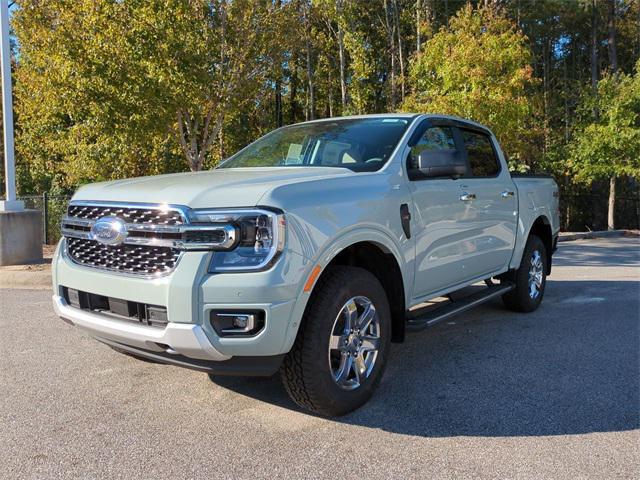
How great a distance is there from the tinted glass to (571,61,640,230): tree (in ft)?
52.7

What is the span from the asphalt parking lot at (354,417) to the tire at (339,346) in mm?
183

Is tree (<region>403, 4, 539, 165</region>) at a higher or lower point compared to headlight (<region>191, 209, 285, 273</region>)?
higher

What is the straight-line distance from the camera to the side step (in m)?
4.00

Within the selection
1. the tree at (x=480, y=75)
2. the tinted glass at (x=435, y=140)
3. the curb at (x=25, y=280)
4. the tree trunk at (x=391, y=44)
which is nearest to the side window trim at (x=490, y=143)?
the tinted glass at (x=435, y=140)

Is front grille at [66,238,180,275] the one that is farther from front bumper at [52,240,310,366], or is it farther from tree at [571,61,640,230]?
tree at [571,61,640,230]

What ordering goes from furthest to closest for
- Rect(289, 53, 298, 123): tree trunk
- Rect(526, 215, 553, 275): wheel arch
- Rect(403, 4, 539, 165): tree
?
Rect(289, 53, 298, 123): tree trunk
Rect(403, 4, 539, 165): tree
Rect(526, 215, 553, 275): wheel arch

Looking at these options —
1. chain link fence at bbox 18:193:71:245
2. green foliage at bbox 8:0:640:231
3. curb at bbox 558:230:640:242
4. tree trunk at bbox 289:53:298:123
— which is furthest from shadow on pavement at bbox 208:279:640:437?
tree trunk at bbox 289:53:298:123

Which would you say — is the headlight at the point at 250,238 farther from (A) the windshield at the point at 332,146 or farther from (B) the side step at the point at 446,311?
(B) the side step at the point at 446,311

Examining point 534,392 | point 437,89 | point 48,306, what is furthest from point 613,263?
point 48,306

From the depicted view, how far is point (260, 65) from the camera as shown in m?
13.1

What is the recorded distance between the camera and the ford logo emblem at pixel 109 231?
3180 millimetres

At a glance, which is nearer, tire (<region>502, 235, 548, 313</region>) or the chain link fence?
tire (<region>502, 235, 548, 313</region>)

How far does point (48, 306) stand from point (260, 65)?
27.0ft

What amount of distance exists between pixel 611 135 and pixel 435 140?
54.9 ft
